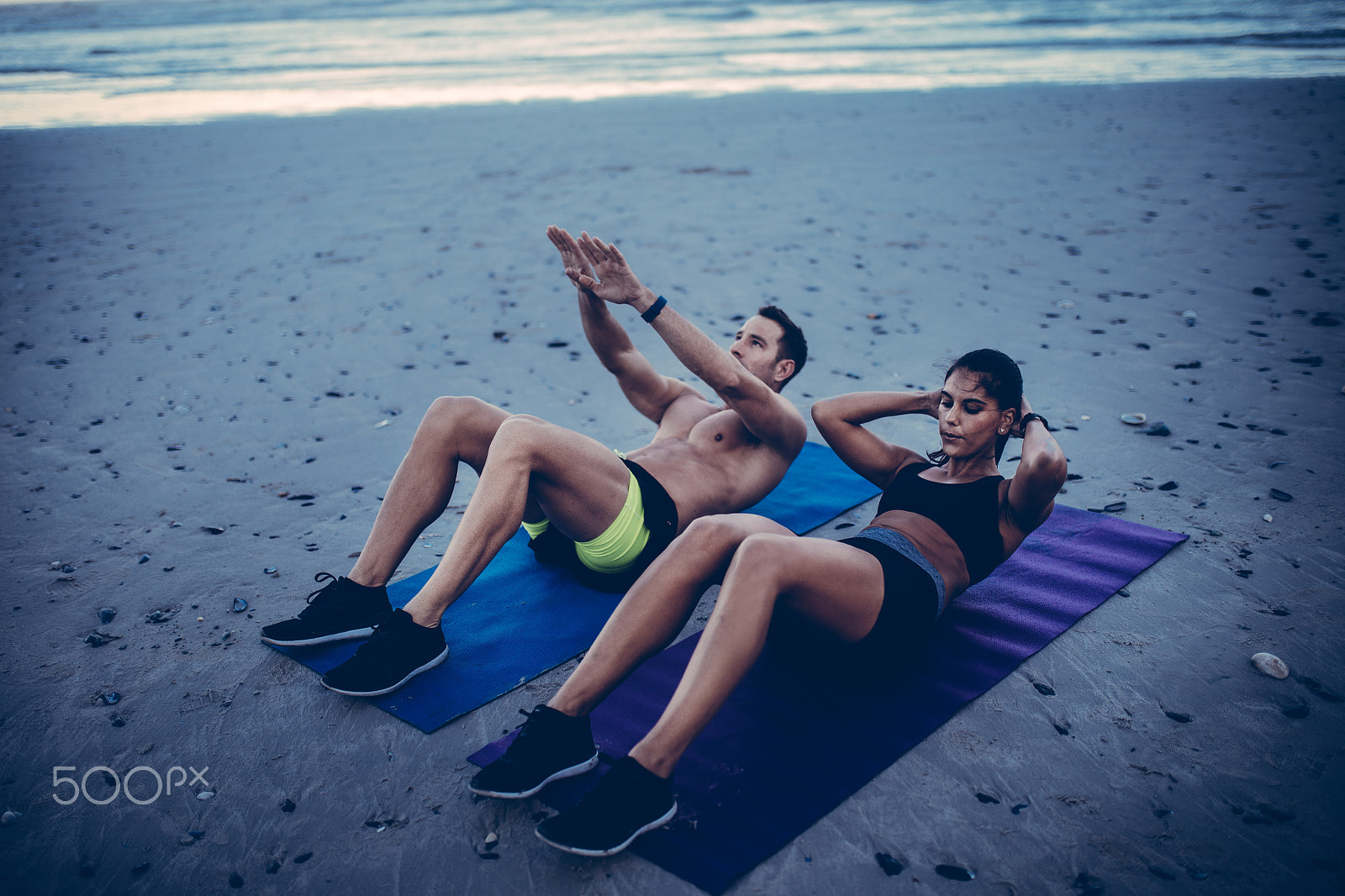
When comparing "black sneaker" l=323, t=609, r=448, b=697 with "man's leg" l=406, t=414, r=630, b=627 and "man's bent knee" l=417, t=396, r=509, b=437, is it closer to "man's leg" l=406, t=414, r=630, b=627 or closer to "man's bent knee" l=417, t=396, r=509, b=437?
"man's leg" l=406, t=414, r=630, b=627

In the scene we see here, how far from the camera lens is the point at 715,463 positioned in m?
4.07

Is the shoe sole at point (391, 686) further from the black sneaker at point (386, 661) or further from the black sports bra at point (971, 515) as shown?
the black sports bra at point (971, 515)

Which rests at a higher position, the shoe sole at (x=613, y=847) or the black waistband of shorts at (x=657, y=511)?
the black waistband of shorts at (x=657, y=511)

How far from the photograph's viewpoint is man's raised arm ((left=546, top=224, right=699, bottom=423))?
4238 mm

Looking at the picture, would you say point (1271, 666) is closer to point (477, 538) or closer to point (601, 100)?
point (477, 538)

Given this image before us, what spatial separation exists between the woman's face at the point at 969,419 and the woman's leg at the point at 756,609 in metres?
0.80

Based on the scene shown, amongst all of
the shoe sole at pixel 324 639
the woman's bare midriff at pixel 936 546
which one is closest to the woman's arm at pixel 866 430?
the woman's bare midriff at pixel 936 546

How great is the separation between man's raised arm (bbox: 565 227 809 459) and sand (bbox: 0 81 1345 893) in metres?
1.04

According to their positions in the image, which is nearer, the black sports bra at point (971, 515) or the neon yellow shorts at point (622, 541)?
the black sports bra at point (971, 515)

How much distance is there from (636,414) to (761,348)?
1961mm

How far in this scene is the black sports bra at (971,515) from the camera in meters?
3.33

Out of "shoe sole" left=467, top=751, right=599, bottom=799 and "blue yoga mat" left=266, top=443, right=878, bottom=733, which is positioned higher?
"shoe sole" left=467, top=751, right=599, bottom=799

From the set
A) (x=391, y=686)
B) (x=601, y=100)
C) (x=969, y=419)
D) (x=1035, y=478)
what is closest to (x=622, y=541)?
(x=391, y=686)

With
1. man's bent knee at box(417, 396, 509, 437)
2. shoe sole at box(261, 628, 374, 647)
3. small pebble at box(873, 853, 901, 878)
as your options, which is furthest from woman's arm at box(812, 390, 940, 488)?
shoe sole at box(261, 628, 374, 647)
